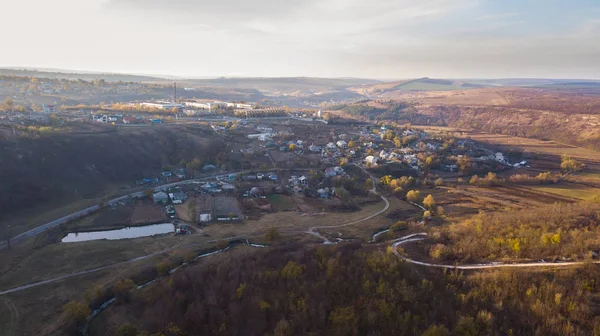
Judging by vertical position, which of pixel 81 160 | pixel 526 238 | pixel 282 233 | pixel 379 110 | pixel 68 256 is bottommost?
pixel 68 256

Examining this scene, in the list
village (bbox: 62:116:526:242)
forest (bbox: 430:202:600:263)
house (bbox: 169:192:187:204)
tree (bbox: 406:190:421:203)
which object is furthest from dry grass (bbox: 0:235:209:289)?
tree (bbox: 406:190:421:203)

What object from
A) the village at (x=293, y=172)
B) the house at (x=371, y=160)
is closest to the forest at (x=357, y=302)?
the village at (x=293, y=172)

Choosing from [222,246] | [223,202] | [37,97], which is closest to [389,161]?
[223,202]

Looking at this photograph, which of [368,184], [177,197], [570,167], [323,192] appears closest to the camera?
[177,197]

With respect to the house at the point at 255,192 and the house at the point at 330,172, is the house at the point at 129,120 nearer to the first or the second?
the house at the point at 255,192

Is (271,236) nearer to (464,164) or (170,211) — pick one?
(170,211)

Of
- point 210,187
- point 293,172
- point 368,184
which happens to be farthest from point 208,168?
point 368,184

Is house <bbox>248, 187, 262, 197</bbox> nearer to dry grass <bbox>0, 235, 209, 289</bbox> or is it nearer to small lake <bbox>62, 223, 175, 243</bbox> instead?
small lake <bbox>62, 223, 175, 243</bbox>
